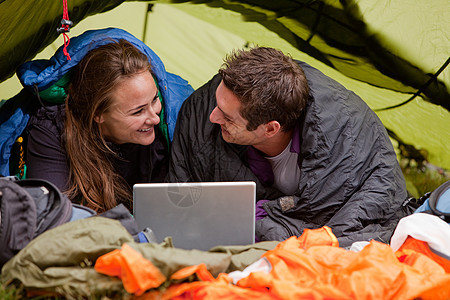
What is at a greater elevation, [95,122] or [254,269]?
[254,269]

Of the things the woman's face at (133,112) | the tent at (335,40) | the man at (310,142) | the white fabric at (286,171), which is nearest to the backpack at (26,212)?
the woman's face at (133,112)

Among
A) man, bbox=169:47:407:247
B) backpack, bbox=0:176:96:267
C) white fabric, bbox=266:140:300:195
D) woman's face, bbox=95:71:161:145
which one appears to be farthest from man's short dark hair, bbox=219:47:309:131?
backpack, bbox=0:176:96:267

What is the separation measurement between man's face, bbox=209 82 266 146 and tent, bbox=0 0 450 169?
618 mm

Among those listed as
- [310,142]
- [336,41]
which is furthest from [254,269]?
[336,41]

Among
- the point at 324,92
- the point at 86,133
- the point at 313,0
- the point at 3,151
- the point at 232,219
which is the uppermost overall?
the point at 313,0

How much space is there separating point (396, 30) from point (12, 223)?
1720 mm

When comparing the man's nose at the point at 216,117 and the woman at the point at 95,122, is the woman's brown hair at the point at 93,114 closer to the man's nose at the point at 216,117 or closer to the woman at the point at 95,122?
the woman at the point at 95,122

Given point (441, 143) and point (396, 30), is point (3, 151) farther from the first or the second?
point (441, 143)

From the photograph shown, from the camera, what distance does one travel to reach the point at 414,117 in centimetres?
243

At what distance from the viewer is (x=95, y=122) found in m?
2.01

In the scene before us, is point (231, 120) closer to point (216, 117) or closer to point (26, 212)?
point (216, 117)

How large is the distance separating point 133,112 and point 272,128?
0.48 metres

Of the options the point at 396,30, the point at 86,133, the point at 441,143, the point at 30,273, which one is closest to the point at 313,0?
the point at 396,30

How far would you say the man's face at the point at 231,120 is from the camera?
1879 mm
